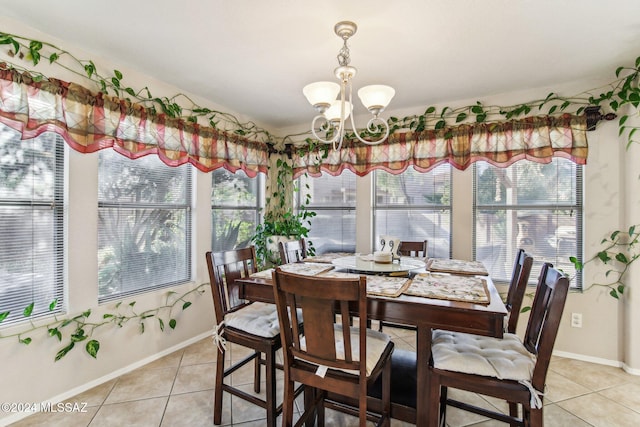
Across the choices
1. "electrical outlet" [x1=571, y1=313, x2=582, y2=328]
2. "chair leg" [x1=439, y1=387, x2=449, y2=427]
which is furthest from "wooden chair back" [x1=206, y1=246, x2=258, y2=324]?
"electrical outlet" [x1=571, y1=313, x2=582, y2=328]

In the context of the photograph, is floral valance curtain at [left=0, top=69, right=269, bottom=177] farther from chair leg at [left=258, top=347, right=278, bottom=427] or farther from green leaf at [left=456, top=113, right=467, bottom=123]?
green leaf at [left=456, top=113, right=467, bottom=123]

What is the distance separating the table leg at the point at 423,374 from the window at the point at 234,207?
2364 mm

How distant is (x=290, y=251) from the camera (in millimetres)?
2641

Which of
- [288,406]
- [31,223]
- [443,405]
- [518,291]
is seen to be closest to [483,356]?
[443,405]

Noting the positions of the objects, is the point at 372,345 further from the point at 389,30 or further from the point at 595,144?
the point at 595,144

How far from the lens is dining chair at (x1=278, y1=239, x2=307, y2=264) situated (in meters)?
2.55

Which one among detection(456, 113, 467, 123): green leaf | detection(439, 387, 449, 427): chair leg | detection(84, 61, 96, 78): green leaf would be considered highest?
detection(84, 61, 96, 78): green leaf

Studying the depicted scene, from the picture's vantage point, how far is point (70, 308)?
83.4 inches

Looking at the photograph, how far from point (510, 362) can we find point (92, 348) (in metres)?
2.57

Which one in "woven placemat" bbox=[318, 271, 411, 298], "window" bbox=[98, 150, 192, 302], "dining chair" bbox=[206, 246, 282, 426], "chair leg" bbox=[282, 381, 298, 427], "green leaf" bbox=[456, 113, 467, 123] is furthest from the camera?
"green leaf" bbox=[456, 113, 467, 123]

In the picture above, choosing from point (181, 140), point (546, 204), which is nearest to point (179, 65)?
point (181, 140)

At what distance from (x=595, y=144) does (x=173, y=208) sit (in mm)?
3750

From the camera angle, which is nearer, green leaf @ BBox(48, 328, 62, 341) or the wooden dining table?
the wooden dining table

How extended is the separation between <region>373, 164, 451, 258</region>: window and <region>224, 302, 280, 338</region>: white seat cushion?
1828mm
